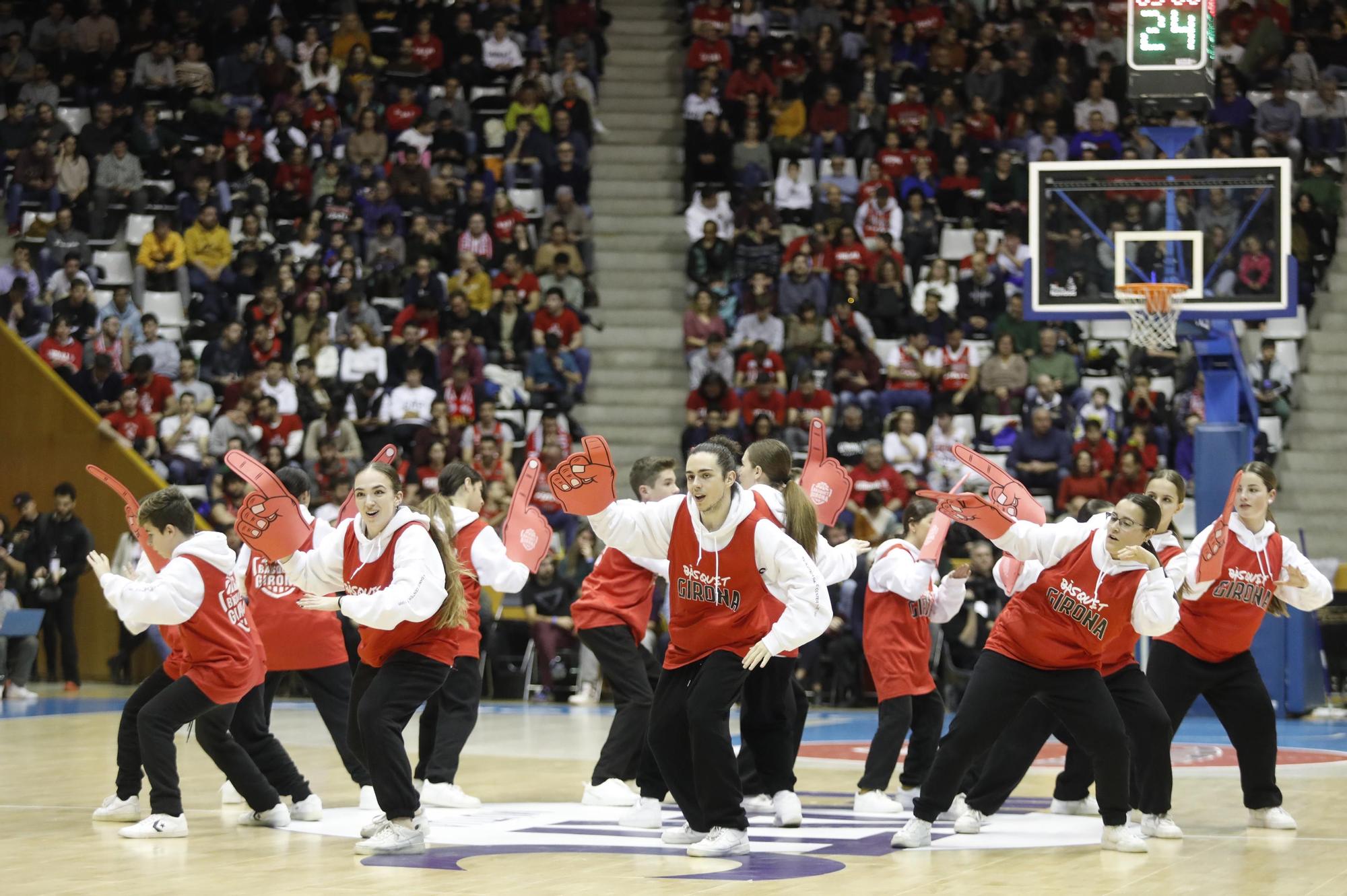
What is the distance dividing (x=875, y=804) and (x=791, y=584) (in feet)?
7.58

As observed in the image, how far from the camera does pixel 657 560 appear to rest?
9.90 meters

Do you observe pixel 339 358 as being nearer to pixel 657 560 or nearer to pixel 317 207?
pixel 317 207

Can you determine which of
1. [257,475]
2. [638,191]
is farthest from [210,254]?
[257,475]

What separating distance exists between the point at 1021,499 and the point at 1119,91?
48.4ft

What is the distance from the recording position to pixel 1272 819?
360 inches

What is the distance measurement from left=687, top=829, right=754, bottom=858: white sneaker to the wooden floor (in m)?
0.04

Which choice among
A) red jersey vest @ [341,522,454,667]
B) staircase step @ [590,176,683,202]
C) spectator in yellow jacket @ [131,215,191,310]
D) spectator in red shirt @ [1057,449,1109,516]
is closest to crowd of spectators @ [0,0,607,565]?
spectator in yellow jacket @ [131,215,191,310]

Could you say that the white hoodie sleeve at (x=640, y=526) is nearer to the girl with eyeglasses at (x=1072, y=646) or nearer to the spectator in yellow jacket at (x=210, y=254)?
the girl with eyeglasses at (x=1072, y=646)

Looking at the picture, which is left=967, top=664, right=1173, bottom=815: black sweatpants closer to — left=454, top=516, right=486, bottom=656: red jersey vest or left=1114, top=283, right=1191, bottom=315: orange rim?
left=454, top=516, right=486, bottom=656: red jersey vest

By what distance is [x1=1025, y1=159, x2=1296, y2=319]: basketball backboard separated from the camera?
14.3 meters

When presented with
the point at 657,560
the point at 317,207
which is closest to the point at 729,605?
the point at 657,560

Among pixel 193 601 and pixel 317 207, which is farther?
pixel 317 207

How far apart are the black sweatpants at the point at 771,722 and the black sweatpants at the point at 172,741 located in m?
2.44

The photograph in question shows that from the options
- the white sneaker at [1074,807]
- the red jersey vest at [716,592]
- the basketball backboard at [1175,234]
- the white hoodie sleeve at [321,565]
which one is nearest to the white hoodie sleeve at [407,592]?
the white hoodie sleeve at [321,565]
